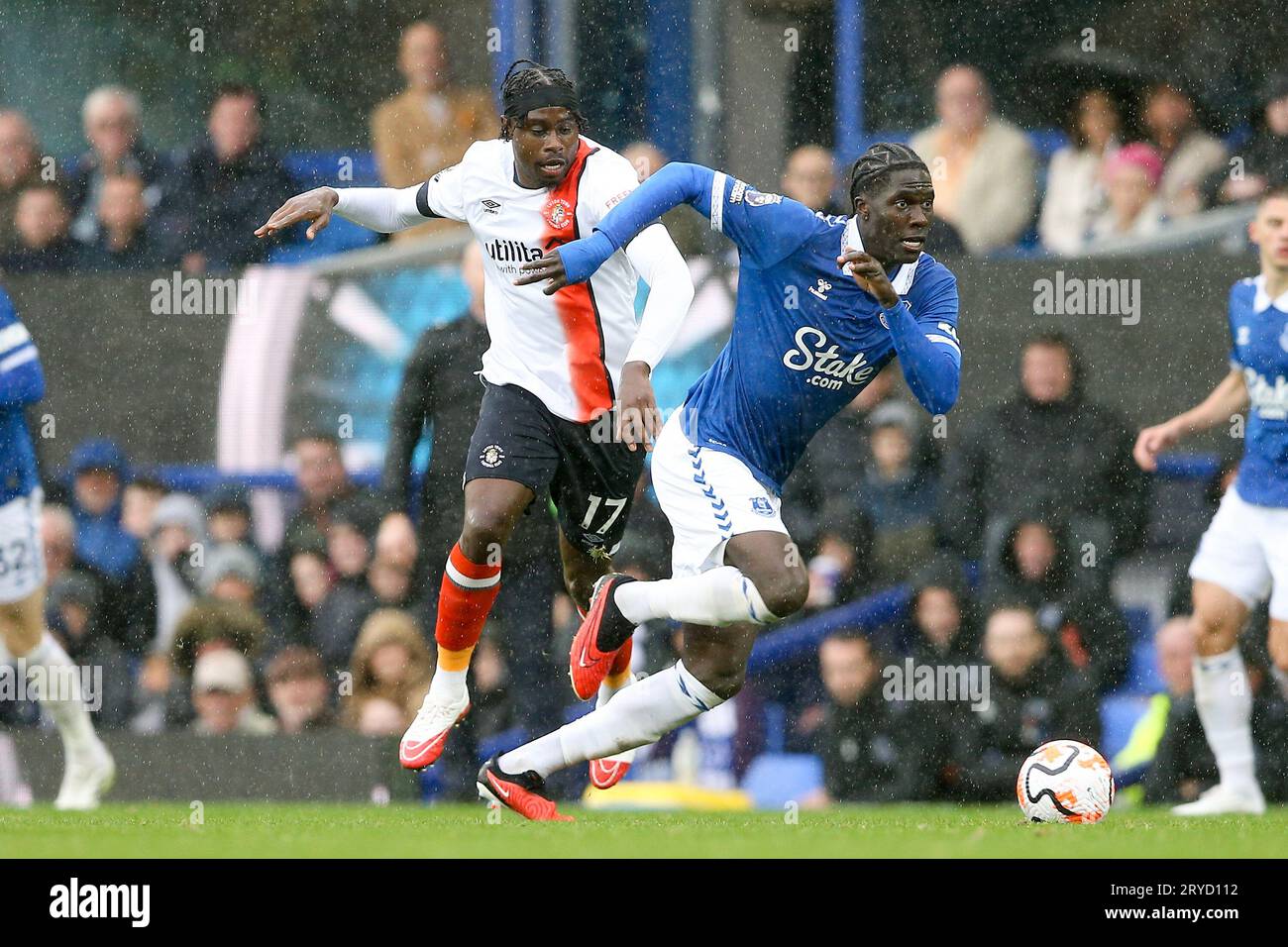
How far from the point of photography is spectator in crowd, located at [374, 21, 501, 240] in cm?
1122

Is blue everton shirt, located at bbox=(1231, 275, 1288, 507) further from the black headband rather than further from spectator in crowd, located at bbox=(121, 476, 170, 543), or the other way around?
spectator in crowd, located at bbox=(121, 476, 170, 543)

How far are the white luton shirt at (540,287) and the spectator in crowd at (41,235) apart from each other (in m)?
4.21

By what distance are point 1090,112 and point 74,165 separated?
5391mm

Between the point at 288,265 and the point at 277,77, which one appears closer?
the point at 288,265

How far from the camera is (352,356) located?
1108cm

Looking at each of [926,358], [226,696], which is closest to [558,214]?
[926,358]

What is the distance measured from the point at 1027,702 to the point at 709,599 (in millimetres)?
3043

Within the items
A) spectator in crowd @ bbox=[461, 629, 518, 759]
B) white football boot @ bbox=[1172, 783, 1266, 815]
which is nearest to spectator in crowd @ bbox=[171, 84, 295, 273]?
spectator in crowd @ bbox=[461, 629, 518, 759]

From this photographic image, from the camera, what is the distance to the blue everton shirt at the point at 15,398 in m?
9.22

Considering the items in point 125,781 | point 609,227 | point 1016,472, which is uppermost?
point 609,227

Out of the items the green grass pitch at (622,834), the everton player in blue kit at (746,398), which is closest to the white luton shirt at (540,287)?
the everton player in blue kit at (746,398)

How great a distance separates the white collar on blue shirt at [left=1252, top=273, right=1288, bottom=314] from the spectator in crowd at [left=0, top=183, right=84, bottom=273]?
19.9 ft
